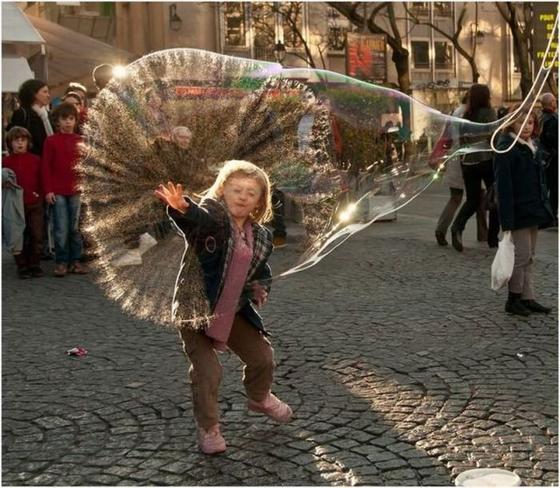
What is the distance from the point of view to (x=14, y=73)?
1184cm

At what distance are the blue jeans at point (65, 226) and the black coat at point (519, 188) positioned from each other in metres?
4.01

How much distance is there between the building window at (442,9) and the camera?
40.5 m

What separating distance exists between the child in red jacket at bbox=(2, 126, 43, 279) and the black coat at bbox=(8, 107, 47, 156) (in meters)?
0.36

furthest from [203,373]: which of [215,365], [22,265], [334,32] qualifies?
[334,32]

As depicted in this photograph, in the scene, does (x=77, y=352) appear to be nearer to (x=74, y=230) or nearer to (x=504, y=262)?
(x=504, y=262)

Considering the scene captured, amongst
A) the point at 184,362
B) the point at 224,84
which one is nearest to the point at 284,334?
the point at 184,362

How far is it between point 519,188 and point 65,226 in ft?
14.0

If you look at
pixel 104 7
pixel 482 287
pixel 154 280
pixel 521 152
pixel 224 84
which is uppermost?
pixel 104 7

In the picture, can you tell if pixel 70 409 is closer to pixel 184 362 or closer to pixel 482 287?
pixel 184 362

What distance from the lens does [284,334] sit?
5.93 metres

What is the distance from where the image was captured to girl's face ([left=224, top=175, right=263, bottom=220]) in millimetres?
3566

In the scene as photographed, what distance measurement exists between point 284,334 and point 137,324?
108cm

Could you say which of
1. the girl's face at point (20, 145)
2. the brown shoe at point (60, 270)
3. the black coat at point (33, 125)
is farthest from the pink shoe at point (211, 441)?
the black coat at point (33, 125)

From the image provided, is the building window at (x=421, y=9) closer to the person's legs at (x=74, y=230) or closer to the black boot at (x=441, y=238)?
the black boot at (x=441, y=238)
